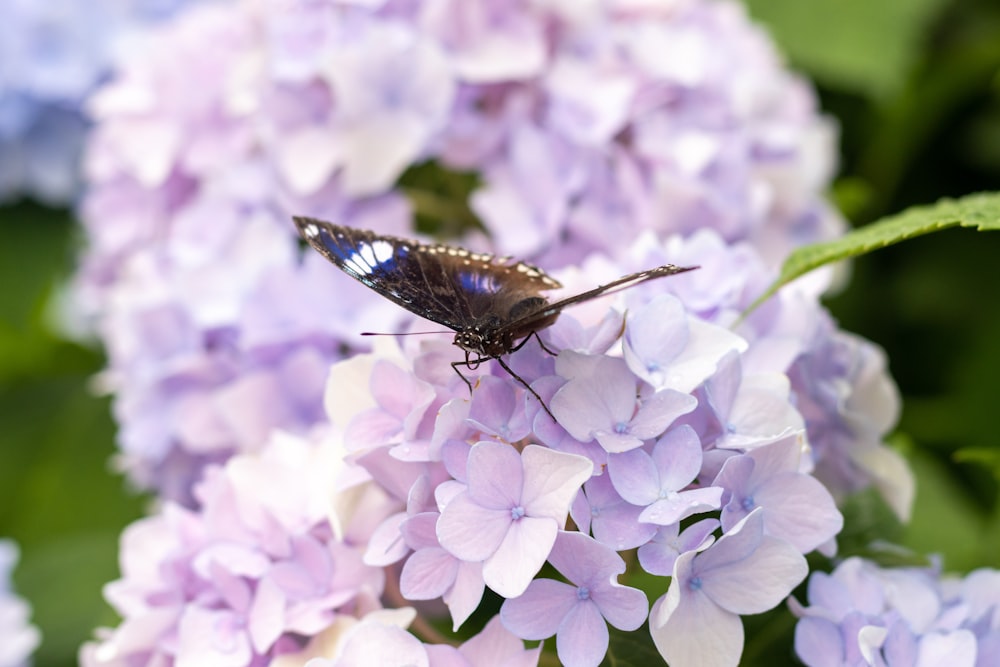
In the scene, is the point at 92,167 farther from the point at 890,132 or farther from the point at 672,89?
the point at 890,132

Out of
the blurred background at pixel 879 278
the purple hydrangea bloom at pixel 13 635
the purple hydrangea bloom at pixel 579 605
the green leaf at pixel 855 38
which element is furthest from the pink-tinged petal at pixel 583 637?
the green leaf at pixel 855 38

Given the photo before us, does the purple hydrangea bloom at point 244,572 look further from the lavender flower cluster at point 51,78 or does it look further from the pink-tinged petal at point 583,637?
the lavender flower cluster at point 51,78

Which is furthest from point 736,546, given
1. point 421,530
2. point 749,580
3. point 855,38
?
point 855,38

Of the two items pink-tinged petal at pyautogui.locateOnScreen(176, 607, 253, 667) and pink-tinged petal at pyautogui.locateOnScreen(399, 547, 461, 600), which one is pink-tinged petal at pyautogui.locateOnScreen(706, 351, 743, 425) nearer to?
pink-tinged petal at pyautogui.locateOnScreen(399, 547, 461, 600)

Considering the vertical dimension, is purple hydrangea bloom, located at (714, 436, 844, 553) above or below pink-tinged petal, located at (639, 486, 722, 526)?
below

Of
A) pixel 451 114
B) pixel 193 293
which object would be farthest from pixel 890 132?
pixel 193 293

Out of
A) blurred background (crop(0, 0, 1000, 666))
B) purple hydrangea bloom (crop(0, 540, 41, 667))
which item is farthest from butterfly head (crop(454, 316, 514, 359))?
blurred background (crop(0, 0, 1000, 666))
